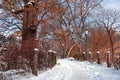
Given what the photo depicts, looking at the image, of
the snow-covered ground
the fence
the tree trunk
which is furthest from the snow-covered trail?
the tree trunk

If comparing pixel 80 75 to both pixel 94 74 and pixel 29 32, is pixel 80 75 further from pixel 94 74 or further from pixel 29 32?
pixel 29 32

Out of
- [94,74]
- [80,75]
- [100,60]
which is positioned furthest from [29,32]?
[100,60]

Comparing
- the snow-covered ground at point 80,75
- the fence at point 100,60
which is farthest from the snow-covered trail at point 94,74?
the fence at point 100,60

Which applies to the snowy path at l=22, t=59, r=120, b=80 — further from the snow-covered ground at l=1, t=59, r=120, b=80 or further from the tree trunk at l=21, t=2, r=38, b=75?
the tree trunk at l=21, t=2, r=38, b=75

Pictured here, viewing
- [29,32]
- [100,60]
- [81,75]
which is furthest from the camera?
[100,60]

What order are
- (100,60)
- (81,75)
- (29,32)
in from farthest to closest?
1. (100,60)
2. (29,32)
3. (81,75)

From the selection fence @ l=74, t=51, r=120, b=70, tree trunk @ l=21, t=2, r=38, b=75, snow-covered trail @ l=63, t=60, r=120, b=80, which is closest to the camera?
snow-covered trail @ l=63, t=60, r=120, b=80

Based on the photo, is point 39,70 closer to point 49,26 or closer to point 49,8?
point 49,8

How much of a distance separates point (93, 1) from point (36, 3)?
27989 millimetres

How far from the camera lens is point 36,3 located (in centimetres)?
1916

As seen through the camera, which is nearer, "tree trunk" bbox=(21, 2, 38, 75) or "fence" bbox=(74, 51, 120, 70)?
"tree trunk" bbox=(21, 2, 38, 75)

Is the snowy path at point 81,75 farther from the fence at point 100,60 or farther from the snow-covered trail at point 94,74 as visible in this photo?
the fence at point 100,60

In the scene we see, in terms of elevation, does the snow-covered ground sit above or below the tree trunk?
below

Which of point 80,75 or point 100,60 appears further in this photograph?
point 100,60
